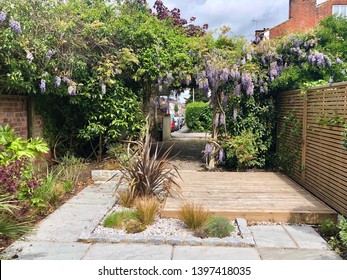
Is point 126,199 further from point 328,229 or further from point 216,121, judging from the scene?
point 216,121

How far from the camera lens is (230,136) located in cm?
784

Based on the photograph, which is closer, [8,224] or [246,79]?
[8,224]

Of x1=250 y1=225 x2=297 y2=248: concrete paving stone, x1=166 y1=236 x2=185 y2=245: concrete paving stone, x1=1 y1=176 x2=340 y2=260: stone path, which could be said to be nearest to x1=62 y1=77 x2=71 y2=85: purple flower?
x1=1 y1=176 x2=340 y2=260: stone path

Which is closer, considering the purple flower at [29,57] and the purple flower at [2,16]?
the purple flower at [2,16]

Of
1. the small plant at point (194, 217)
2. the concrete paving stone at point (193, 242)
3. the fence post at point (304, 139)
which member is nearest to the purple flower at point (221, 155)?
the fence post at point (304, 139)

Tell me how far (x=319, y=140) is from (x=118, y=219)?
3.42 metres

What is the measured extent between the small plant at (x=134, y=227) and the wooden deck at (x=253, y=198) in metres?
0.56

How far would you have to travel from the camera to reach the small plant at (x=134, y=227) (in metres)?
3.91

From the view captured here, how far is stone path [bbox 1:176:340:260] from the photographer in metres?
3.28

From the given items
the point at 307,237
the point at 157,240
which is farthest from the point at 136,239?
the point at 307,237

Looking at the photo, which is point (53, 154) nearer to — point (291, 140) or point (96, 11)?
point (96, 11)

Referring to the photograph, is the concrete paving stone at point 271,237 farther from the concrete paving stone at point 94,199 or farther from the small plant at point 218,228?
the concrete paving stone at point 94,199

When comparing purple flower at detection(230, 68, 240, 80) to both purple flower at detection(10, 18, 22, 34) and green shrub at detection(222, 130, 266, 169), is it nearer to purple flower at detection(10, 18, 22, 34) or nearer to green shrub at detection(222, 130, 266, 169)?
green shrub at detection(222, 130, 266, 169)

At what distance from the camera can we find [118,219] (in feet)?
13.5
